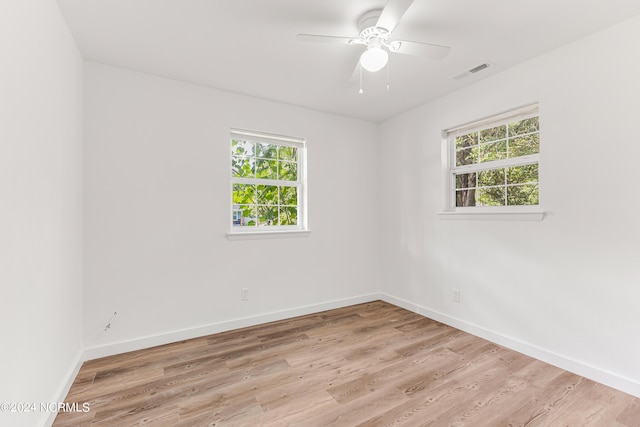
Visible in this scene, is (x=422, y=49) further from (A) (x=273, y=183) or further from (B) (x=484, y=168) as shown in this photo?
(A) (x=273, y=183)

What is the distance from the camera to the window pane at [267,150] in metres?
3.35

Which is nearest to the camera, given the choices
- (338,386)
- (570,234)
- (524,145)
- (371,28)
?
(371,28)

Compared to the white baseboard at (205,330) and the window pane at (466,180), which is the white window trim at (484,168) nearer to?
the window pane at (466,180)

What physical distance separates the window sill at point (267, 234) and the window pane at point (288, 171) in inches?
25.8

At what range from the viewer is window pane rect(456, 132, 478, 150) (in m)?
3.04

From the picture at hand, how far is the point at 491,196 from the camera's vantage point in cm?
288

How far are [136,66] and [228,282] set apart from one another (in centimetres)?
216

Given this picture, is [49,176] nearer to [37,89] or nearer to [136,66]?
[37,89]

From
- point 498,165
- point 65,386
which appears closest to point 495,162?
point 498,165

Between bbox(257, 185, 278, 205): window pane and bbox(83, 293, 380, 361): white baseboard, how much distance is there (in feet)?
4.16

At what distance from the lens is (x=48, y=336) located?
165cm

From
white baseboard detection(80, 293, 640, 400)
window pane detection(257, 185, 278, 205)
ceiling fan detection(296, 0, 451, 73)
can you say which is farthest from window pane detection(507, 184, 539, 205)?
window pane detection(257, 185, 278, 205)

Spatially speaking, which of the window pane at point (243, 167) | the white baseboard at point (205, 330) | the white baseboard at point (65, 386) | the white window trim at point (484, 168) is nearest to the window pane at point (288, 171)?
the window pane at point (243, 167)

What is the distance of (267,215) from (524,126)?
8.88ft
